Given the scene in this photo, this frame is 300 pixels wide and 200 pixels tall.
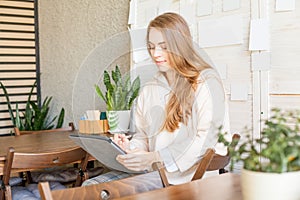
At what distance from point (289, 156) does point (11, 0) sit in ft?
11.9

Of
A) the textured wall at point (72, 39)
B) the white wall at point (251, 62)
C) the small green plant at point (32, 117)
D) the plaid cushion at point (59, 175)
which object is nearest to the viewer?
the white wall at point (251, 62)

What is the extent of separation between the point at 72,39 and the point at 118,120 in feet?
4.26

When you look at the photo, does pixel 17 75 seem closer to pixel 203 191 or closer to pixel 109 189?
pixel 109 189

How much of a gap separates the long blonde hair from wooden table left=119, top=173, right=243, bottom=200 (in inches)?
15.8

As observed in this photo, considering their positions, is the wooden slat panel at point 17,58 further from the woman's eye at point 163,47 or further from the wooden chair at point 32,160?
the woman's eye at point 163,47

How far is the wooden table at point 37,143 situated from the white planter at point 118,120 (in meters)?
0.25

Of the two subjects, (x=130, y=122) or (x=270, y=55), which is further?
(x=130, y=122)

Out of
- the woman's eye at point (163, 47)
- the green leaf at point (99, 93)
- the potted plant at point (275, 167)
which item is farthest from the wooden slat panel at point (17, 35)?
the potted plant at point (275, 167)

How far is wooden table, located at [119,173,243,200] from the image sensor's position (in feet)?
3.88

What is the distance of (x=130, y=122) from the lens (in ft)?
8.34

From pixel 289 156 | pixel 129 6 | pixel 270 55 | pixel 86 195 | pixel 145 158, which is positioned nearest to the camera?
pixel 289 156

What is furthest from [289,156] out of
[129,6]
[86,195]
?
[129,6]

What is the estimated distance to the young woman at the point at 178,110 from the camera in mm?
1687

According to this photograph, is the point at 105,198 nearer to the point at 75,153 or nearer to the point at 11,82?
the point at 75,153
